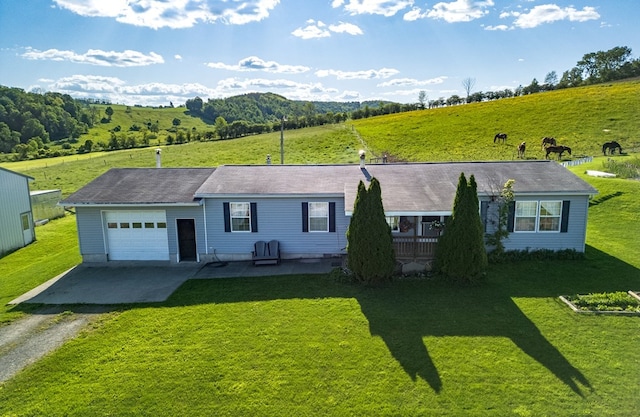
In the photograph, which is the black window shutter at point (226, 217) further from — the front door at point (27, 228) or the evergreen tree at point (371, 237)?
the front door at point (27, 228)

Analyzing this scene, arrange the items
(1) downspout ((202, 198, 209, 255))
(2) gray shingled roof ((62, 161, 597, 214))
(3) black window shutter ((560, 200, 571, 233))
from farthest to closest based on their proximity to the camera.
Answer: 1. (1) downspout ((202, 198, 209, 255))
2. (3) black window shutter ((560, 200, 571, 233))
3. (2) gray shingled roof ((62, 161, 597, 214))

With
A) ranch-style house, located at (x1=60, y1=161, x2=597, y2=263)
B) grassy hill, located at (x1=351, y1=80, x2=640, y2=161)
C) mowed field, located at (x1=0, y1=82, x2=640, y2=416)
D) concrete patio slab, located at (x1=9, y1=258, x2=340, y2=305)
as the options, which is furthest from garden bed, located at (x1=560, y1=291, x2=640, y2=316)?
grassy hill, located at (x1=351, y1=80, x2=640, y2=161)

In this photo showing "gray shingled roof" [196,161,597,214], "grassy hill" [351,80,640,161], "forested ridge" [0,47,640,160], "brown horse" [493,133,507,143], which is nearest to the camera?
"gray shingled roof" [196,161,597,214]

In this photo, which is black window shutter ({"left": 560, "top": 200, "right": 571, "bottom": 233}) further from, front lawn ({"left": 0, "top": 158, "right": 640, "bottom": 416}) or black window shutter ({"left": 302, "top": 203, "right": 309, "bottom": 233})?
black window shutter ({"left": 302, "top": 203, "right": 309, "bottom": 233})

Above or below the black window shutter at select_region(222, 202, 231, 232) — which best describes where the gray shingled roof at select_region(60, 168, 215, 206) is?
above

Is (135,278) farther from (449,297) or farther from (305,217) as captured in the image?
(449,297)

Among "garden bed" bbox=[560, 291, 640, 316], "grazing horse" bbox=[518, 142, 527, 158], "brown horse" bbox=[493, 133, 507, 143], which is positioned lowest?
"garden bed" bbox=[560, 291, 640, 316]
